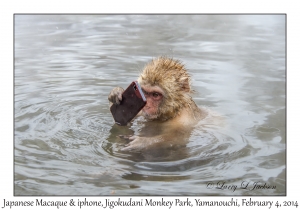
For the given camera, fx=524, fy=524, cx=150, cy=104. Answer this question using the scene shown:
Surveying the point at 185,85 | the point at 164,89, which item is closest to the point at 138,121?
the point at 164,89

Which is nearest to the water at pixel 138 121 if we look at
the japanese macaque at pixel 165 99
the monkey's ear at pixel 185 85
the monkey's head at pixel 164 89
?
Result: the japanese macaque at pixel 165 99

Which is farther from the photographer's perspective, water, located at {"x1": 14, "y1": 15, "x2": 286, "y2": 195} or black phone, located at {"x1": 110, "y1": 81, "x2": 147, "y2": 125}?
black phone, located at {"x1": 110, "y1": 81, "x2": 147, "y2": 125}

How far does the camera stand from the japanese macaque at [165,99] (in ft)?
25.1

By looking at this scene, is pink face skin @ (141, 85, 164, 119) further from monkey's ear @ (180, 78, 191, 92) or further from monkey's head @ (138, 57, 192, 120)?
monkey's ear @ (180, 78, 191, 92)

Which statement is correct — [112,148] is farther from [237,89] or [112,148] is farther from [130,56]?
[130,56]

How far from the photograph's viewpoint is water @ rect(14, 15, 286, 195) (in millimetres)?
6203

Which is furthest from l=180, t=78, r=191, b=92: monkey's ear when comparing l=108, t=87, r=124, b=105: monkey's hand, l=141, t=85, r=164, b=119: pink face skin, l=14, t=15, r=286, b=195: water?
l=108, t=87, r=124, b=105: monkey's hand

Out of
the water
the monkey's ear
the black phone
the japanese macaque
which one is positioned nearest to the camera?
the water

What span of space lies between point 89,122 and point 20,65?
3945 mm

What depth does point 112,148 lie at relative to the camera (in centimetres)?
713

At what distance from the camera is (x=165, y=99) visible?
7723 mm

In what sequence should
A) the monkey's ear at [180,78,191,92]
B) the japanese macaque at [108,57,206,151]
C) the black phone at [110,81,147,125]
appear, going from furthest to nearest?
the monkey's ear at [180,78,191,92] < the japanese macaque at [108,57,206,151] < the black phone at [110,81,147,125]

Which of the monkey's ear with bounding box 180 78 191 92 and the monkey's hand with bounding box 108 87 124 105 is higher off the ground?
the monkey's ear with bounding box 180 78 191 92

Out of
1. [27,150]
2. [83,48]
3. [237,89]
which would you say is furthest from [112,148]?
[83,48]
